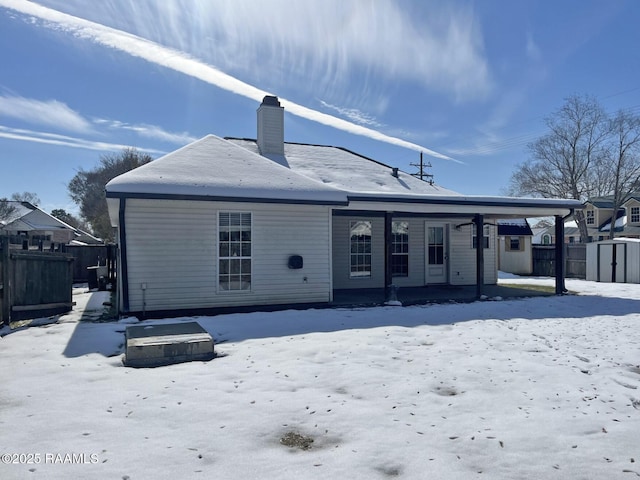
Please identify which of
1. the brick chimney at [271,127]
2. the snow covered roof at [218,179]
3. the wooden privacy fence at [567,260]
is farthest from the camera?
the wooden privacy fence at [567,260]

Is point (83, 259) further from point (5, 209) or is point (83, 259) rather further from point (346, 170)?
point (5, 209)

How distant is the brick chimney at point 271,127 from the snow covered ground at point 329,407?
7.43 metres

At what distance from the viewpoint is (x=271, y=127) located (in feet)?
44.6

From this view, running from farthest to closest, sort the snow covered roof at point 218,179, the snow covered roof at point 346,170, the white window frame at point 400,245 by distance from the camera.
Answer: the white window frame at point 400,245 → the snow covered roof at point 346,170 → the snow covered roof at point 218,179

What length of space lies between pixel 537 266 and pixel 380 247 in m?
11.9

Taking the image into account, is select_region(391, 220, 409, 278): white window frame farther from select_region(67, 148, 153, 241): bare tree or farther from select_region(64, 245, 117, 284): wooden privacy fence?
select_region(67, 148, 153, 241): bare tree

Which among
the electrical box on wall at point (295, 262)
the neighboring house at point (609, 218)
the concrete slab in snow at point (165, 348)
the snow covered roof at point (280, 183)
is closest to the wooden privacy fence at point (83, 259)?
the snow covered roof at point (280, 183)

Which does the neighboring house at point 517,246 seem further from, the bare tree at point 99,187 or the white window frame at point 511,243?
the bare tree at point 99,187

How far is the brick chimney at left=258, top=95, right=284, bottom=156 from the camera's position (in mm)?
13531

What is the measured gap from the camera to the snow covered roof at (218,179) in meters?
8.26

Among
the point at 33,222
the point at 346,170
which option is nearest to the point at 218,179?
the point at 346,170

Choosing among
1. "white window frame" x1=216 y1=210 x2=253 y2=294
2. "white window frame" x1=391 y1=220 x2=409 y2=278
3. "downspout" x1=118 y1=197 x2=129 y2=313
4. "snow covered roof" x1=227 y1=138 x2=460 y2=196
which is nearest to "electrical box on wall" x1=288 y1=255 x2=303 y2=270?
"white window frame" x1=216 y1=210 x2=253 y2=294

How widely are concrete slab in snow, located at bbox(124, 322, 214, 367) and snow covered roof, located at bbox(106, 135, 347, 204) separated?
303 centimetres

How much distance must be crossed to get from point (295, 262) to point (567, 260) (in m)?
15.2
